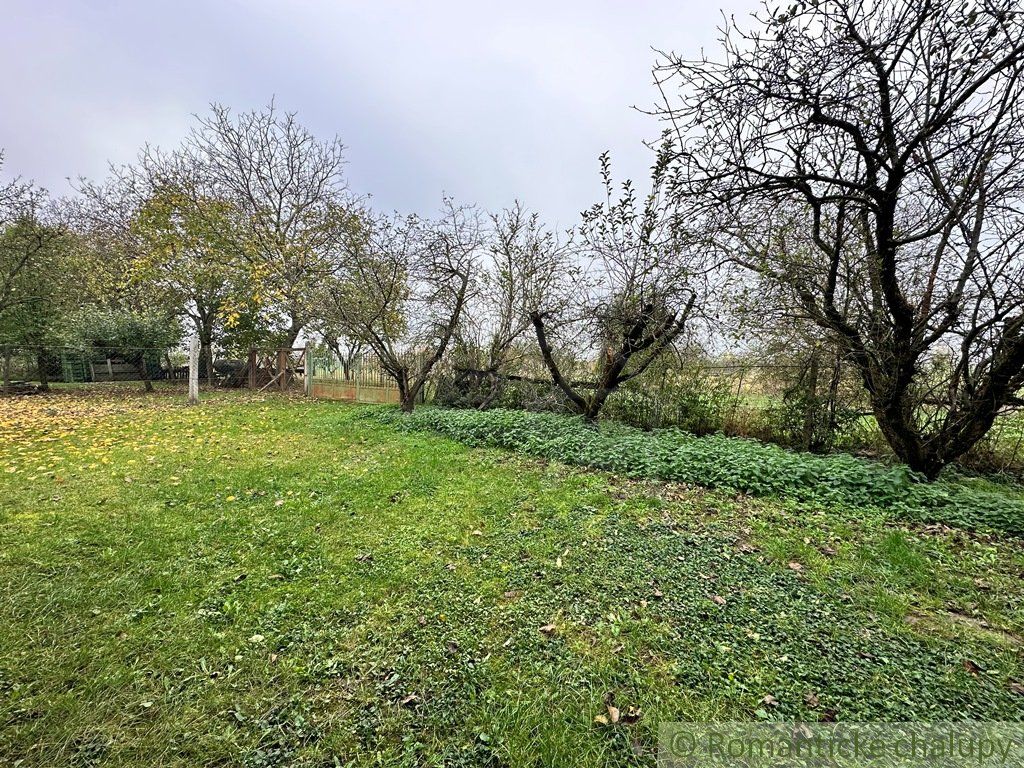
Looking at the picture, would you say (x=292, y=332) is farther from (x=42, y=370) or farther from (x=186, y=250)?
(x=42, y=370)

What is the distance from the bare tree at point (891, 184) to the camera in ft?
8.92

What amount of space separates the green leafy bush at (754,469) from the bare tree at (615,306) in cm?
135

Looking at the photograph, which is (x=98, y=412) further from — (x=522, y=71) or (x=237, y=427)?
(x=522, y=71)

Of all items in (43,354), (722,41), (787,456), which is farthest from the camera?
(43,354)

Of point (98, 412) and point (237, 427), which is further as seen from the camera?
point (98, 412)

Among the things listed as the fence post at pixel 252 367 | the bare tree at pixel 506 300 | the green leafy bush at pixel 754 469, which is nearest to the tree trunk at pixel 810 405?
the green leafy bush at pixel 754 469

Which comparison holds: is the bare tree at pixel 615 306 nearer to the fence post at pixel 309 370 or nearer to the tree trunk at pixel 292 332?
the fence post at pixel 309 370

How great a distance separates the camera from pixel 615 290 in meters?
7.03

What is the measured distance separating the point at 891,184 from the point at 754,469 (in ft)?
9.37

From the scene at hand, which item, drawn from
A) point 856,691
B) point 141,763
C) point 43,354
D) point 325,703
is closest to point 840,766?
point 856,691

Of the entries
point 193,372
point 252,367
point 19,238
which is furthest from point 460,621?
point 19,238

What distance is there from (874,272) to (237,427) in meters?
9.38

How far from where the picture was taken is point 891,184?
3.36m

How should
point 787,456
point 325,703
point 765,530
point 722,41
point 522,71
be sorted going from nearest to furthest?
point 325,703 → point 722,41 → point 765,530 → point 787,456 → point 522,71
